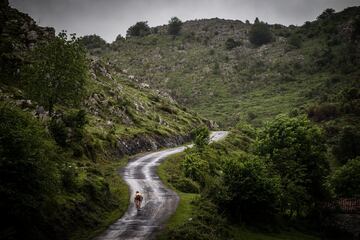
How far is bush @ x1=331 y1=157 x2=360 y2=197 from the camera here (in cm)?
5334

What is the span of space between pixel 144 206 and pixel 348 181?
111 ft

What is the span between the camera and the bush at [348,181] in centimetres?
5334

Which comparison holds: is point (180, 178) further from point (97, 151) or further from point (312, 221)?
point (312, 221)

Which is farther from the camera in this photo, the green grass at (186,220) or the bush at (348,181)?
the bush at (348,181)

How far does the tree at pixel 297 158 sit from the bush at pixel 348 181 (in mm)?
2812

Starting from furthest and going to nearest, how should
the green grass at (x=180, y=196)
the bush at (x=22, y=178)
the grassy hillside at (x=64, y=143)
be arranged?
the green grass at (x=180, y=196)
the grassy hillside at (x=64, y=143)
the bush at (x=22, y=178)

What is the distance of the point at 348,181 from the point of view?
5453 centimetres

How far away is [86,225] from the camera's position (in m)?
29.2

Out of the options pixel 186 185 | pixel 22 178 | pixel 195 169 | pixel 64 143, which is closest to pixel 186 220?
pixel 22 178

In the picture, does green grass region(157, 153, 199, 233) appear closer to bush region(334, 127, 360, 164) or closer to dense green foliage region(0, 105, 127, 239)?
dense green foliage region(0, 105, 127, 239)

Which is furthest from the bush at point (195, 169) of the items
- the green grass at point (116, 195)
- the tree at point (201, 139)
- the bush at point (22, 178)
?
the bush at point (22, 178)

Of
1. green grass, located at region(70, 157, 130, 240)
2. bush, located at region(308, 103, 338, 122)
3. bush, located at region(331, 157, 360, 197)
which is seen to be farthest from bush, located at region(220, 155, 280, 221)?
bush, located at region(308, 103, 338, 122)

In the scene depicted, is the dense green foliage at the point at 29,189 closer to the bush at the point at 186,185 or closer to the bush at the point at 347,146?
the bush at the point at 186,185

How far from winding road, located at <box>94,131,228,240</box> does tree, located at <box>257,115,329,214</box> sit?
50.1ft
